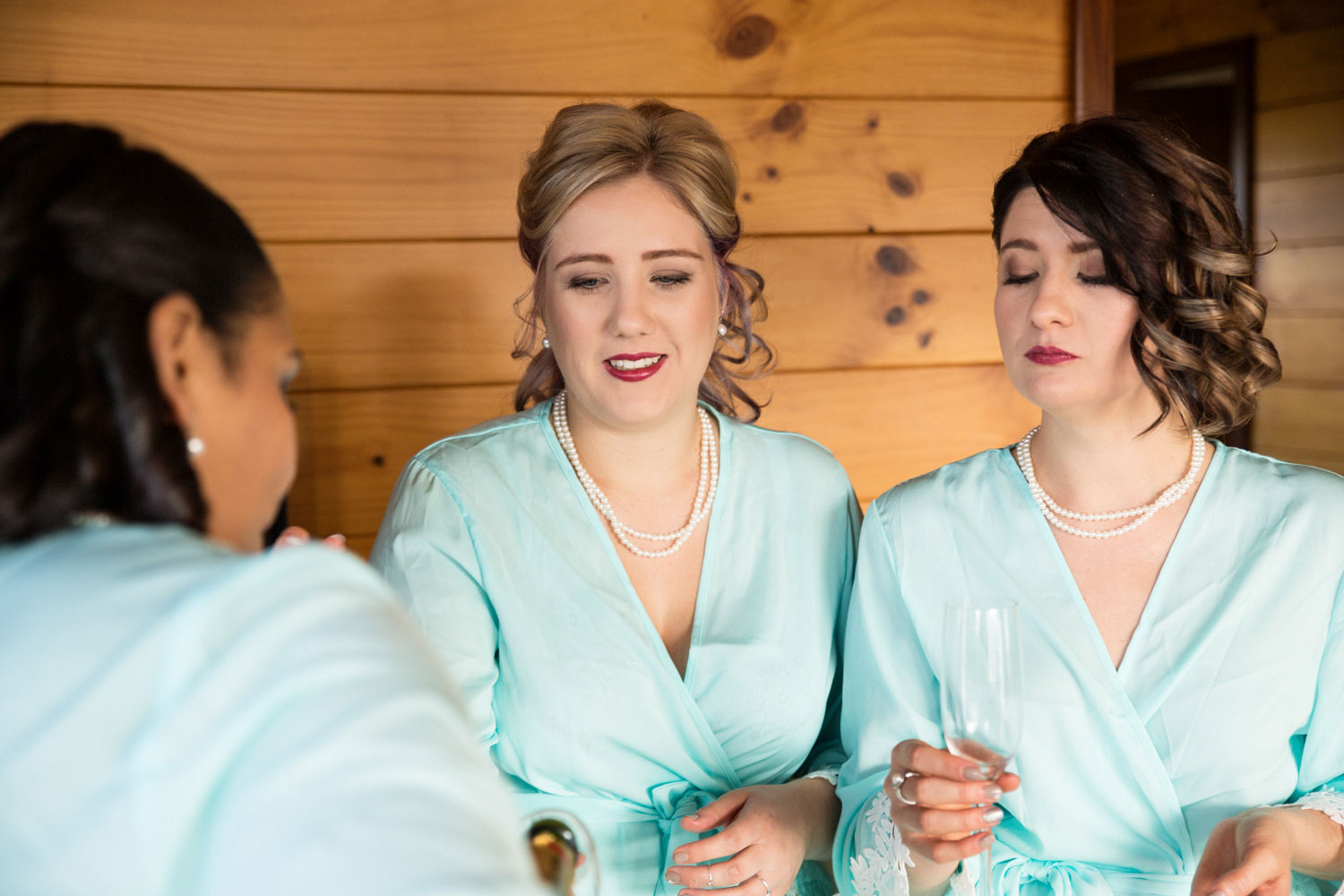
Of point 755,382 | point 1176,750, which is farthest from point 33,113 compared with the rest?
point 1176,750

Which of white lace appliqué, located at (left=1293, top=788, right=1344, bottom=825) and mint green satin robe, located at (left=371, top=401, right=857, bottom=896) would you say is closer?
white lace appliqué, located at (left=1293, top=788, right=1344, bottom=825)

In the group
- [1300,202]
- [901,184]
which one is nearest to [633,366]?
[901,184]

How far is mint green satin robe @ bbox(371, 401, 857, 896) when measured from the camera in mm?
1471

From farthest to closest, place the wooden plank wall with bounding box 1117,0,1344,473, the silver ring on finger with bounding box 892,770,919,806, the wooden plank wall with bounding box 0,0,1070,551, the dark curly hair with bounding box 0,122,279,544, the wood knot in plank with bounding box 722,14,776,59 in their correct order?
the wooden plank wall with bounding box 1117,0,1344,473 → the wood knot in plank with bounding box 722,14,776,59 → the wooden plank wall with bounding box 0,0,1070,551 → the silver ring on finger with bounding box 892,770,919,806 → the dark curly hair with bounding box 0,122,279,544

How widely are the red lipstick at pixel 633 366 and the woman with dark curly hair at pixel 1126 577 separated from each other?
0.40 meters

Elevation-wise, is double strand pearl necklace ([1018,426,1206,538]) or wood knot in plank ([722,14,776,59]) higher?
wood knot in plank ([722,14,776,59])

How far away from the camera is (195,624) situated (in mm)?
516

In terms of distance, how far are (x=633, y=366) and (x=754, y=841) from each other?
647 millimetres

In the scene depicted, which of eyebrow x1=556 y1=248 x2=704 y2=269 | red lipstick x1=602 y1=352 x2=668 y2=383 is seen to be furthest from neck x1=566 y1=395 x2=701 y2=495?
eyebrow x1=556 y1=248 x2=704 y2=269

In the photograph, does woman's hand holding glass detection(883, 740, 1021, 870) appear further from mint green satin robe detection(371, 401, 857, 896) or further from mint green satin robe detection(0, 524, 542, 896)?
mint green satin robe detection(0, 524, 542, 896)

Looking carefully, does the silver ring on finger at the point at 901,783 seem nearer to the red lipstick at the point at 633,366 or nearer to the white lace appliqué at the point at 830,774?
the white lace appliqué at the point at 830,774

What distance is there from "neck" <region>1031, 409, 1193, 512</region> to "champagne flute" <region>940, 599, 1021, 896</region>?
21.2 inches

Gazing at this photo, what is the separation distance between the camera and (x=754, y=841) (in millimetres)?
1354

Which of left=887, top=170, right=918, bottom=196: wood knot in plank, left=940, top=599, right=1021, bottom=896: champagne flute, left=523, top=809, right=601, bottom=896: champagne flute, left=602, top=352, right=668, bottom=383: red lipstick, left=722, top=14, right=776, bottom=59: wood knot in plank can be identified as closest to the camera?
left=523, top=809, right=601, bottom=896: champagne flute
